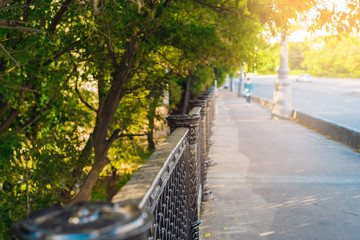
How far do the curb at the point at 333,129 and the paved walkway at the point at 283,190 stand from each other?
0.27 metres

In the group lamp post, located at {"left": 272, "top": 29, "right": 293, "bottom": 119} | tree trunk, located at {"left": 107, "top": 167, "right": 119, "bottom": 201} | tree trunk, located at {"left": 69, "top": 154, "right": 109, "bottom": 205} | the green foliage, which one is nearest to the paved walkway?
tree trunk, located at {"left": 69, "top": 154, "right": 109, "bottom": 205}

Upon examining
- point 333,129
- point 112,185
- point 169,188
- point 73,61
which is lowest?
point 112,185

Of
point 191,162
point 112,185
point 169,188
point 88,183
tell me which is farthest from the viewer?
point 112,185

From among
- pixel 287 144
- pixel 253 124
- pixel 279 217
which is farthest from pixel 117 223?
pixel 253 124

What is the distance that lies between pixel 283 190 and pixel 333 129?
6496 millimetres

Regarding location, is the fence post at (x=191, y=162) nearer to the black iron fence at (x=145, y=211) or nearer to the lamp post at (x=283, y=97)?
the black iron fence at (x=145, y=211)

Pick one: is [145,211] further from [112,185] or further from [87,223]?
[112,185]

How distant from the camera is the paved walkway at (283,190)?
191 inches

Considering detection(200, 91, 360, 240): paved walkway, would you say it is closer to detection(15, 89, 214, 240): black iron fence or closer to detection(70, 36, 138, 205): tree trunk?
detection(15, 89, 214, 240): black iron fence

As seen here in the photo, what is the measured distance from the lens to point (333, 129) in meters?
12.2

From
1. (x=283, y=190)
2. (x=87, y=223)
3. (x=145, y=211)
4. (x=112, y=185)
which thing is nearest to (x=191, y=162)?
(x=283, y=190)

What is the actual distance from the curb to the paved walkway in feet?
0.87

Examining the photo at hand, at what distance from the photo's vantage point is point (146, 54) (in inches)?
342

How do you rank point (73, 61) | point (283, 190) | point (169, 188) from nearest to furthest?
point (169, 188) → point (283, 190) → point (73, 61)
